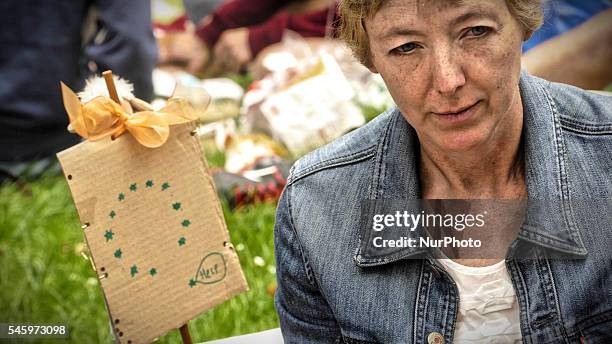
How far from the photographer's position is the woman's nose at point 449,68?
148cm

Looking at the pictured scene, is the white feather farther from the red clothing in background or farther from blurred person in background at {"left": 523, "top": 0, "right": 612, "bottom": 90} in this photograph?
the red clothing in background

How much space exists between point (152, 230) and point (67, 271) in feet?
5.18

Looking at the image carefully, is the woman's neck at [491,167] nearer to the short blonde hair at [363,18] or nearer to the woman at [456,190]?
the woman at [456,190]

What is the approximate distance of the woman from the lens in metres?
1.52

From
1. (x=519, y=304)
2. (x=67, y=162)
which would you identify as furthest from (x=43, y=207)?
(x=519, y=304)

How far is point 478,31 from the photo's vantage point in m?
1.49

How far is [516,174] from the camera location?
5.67 feet

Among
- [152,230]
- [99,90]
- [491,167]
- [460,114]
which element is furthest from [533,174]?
[99,90]

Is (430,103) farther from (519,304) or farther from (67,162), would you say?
(67,162)

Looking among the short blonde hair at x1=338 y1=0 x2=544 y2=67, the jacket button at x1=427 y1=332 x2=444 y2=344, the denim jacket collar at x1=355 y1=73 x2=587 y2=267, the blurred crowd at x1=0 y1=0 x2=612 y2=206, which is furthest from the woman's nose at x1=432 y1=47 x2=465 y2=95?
the blurred crowd at x1=0 y1=0 x2=612 y2=206

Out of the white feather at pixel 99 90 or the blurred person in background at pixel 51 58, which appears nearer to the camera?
the white feather at pixel 99 90

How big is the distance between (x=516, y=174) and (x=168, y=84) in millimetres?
3122

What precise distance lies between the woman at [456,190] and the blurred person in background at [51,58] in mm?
2098

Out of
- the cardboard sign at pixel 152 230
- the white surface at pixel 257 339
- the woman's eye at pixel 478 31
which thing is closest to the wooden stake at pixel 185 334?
the cardboard sign at pixel 152 230
